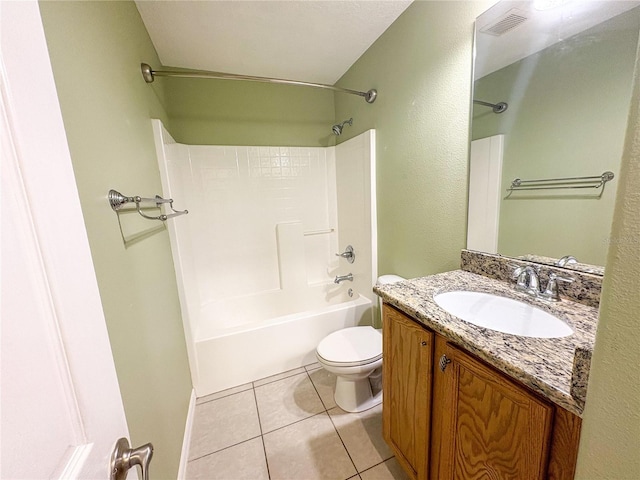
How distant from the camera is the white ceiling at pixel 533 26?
0.84 metres

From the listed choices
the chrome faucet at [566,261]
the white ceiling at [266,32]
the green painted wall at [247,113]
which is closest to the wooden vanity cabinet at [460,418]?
the chrome faucet at [566,261]

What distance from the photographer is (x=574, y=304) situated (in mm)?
900

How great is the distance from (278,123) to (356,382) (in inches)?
86.8

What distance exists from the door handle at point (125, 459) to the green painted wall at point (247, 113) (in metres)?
2.20

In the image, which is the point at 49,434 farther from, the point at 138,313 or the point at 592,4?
the point at 592,4

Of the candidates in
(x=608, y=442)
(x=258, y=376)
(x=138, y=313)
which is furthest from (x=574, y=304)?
(x=258, y=376)

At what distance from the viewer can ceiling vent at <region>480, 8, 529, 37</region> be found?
101 cm

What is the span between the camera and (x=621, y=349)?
1.19ft

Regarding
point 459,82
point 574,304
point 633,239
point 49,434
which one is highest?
point 459,82

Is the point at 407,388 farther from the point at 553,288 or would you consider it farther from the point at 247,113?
the point at 247,113

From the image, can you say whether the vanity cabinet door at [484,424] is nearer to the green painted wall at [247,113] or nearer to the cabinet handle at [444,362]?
the cabinet handle at [444,362]

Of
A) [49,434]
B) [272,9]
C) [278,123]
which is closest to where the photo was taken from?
[49,434]

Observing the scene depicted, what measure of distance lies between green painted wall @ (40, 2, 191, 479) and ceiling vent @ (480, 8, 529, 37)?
1.48 meters

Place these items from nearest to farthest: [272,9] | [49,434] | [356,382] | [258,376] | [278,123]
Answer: [49,434]
[272,9]
[356,382]
[258,376]
[278,123]
